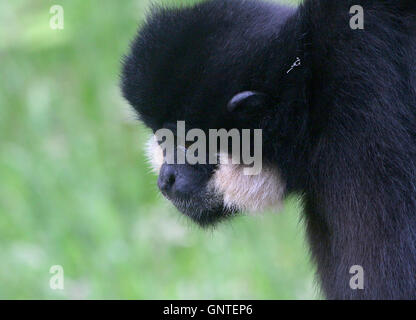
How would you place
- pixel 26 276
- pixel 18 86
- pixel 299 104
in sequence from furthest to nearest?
1. pixel 18 86
2. pixel 26 276
3. pixel 299 104

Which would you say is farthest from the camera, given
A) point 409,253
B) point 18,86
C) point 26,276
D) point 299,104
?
point 18,86

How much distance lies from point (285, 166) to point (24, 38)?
10.8 feet

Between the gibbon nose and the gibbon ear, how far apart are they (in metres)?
0.55

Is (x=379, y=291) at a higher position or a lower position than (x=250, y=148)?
lower

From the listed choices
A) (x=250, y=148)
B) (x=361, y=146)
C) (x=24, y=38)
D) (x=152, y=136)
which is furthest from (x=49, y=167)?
(x=361, y=146)

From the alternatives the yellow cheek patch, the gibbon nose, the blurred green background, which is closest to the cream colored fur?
the yellow cheek patch

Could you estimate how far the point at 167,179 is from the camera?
416cm

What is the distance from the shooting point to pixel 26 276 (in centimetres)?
681

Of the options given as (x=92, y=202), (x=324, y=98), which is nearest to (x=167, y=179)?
(x=324, y=98)

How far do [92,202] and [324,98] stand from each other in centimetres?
430

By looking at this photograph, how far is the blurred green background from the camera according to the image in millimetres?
6691

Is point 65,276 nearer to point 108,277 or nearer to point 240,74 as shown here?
point 108,277

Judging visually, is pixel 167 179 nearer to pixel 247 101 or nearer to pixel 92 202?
pixel 247 101

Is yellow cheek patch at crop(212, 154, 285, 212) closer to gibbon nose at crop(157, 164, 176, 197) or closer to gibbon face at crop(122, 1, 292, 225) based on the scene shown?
gibbon face at crop(122, 1, 292, 225)
